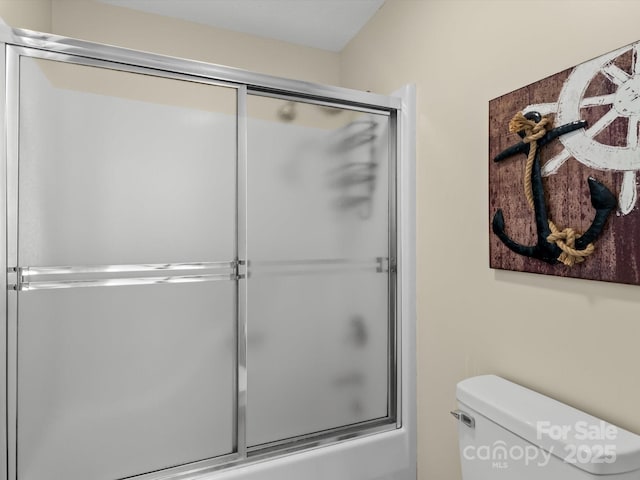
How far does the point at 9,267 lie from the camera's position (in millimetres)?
1089

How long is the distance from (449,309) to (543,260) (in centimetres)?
44

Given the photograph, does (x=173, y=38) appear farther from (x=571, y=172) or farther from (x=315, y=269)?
(x=571, y=172)

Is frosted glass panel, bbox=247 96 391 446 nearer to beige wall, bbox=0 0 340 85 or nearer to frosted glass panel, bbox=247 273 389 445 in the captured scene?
frosted glass panel, bbox=247 273 389 445

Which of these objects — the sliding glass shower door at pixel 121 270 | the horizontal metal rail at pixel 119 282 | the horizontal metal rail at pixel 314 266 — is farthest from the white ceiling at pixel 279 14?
the horizontal metal rail at pixel 119 282

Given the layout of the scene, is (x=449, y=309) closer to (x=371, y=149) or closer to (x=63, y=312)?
(x=371, y=149)

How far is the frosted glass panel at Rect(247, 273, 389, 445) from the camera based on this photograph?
1.41m

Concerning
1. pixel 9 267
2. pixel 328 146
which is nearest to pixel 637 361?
pixel 328 146

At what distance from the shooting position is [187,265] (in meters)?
1.29

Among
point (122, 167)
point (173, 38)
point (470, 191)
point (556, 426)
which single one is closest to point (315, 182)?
point (470, 191)

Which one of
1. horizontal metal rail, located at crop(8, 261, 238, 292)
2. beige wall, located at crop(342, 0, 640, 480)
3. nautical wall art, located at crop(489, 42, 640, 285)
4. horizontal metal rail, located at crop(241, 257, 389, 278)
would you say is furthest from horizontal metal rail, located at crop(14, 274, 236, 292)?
Answer: nautical wall art, located at crop(489, 42, 640, 285)

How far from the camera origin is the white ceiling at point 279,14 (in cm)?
181

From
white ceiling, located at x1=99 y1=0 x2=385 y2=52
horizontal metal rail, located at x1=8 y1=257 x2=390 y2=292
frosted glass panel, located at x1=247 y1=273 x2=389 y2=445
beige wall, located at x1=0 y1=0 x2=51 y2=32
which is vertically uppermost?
white ceiling, located at x1=99 y1=0 x2=385 y2=52

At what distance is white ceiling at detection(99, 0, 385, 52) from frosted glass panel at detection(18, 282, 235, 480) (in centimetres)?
139

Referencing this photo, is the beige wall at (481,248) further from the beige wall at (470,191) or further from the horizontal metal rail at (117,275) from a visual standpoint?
the horizontal metal rail at (117,275)
